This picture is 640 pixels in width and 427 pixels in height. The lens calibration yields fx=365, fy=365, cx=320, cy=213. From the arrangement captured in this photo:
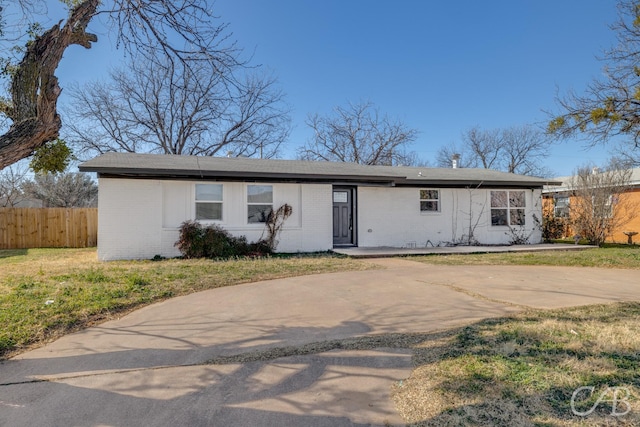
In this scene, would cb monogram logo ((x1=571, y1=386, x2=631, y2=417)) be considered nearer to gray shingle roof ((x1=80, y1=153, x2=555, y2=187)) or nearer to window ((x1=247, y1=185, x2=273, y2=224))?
gray shingle roof ((x1=80, y1=153, x2=555, y2=187))

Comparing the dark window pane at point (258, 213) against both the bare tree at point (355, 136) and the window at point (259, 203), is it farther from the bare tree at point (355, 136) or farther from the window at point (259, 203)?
the bare tree at point (355, 136)

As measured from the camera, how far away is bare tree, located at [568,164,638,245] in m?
15.5

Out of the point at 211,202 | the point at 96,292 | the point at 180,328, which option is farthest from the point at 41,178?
the point at 180,328

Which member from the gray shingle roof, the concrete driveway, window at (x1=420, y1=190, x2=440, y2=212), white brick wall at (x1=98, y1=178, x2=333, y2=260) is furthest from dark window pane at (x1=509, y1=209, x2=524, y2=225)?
the concrete driveway

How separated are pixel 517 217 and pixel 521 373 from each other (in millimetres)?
14266

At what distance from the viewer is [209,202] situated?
12141mm

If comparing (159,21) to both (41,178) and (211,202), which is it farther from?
(41,178)

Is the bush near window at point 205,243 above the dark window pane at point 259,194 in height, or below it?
below

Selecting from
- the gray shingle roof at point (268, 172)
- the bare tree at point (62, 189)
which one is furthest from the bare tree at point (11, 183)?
the gray shingle roof at point (268, 172)

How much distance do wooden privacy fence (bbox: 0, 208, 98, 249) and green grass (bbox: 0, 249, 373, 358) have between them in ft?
23.5

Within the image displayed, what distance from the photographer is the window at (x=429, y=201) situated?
1461cm

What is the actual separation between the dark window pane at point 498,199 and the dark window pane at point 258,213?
9329mm

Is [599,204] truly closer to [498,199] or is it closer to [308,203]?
[498,199]

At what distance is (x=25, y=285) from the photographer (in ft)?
21.6
